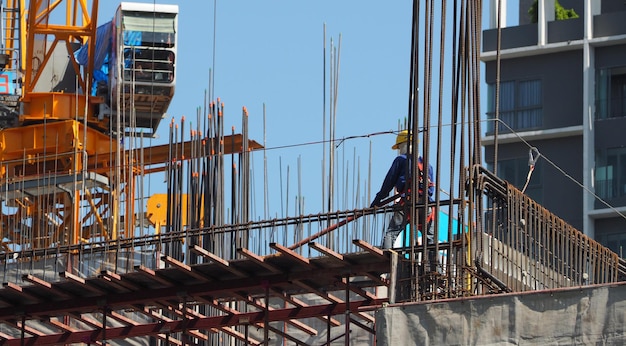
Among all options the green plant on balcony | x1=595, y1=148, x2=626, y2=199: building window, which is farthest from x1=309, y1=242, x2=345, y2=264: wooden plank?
the green plant on balcony

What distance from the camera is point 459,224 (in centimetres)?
2464

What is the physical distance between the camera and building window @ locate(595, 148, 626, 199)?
59188 millimetres

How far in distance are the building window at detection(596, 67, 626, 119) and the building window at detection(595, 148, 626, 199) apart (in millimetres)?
1390

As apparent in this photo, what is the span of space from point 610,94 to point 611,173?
2785mm

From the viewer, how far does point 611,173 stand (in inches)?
2346

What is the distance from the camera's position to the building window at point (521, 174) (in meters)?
59.6

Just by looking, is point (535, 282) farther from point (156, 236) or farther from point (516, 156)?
point (516, 156)

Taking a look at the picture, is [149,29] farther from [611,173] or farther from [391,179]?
[391,179]

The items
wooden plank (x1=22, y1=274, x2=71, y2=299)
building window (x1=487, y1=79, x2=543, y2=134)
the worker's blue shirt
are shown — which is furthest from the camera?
building window (x1=487, y1=79, x2=543, y2=134)

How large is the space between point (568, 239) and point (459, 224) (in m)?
1.79

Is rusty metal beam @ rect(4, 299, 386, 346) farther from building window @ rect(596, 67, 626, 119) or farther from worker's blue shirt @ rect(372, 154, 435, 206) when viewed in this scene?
building window @ rect(596, 67, 626, 119)

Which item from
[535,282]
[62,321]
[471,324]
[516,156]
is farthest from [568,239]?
[516,156]

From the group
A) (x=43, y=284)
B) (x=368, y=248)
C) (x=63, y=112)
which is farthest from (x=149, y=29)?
(x=368, y=248)

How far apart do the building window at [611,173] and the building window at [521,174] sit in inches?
75.1
